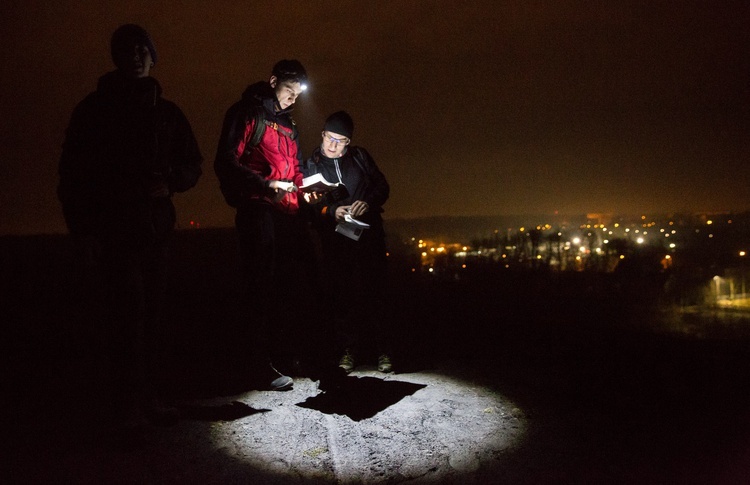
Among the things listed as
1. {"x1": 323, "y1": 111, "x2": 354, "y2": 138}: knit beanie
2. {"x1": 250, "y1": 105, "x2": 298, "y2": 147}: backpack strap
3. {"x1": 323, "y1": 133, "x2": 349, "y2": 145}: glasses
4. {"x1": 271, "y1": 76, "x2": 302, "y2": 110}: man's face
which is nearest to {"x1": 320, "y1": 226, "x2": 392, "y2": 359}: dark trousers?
{"x1": 323, "y1": 133, "x2": 349, "y2": 145}: glasses

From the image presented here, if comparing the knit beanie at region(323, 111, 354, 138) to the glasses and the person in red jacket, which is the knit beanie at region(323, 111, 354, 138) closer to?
the glasses

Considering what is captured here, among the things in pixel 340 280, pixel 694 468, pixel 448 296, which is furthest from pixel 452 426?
pixel 448 296

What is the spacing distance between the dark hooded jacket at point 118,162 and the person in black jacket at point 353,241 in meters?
1.77

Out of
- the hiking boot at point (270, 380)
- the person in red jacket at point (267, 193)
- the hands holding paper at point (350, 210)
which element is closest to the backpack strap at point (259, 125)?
the person in red jacket at point (267, 193)

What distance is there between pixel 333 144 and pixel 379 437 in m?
3.19

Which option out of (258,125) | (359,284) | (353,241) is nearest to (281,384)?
(359,284)

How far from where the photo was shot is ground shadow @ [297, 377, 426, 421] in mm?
3492

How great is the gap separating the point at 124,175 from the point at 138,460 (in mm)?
1855

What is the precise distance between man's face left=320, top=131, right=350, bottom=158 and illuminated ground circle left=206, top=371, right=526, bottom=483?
2.60 m

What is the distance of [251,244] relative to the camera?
164 inches

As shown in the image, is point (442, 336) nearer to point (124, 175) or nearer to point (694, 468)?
point (694, 468)

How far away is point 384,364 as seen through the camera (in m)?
4.61

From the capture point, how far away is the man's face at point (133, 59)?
128 inches

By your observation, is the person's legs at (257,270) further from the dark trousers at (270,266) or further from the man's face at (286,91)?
the man's face at (286,91)
